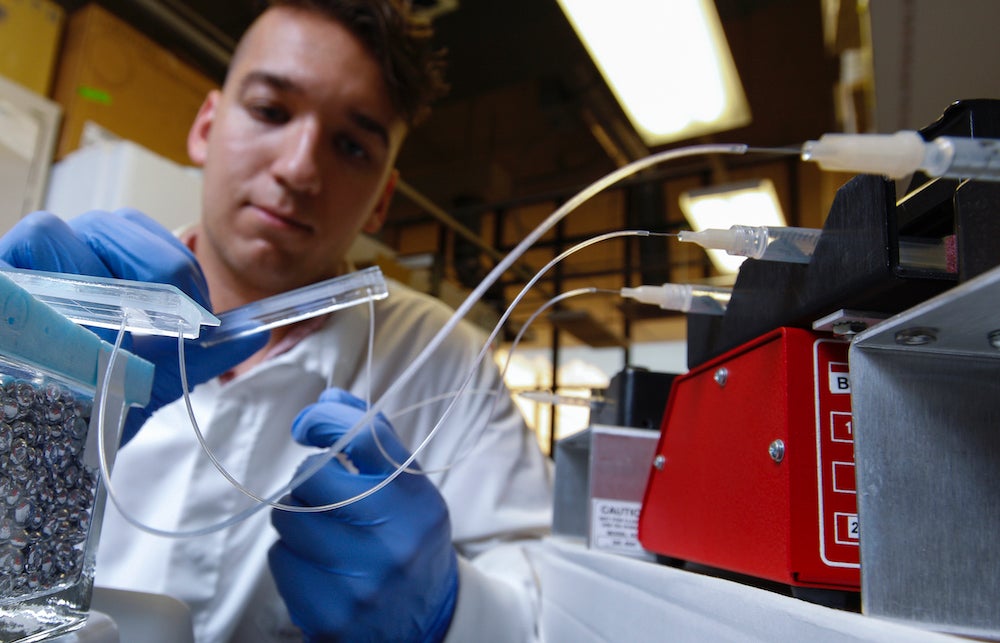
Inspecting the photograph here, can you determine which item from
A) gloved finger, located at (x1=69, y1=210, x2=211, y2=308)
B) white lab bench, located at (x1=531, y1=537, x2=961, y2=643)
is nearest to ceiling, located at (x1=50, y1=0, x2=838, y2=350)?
gloved finger, located at (x1=69, y1=210, x2=211, y2=308)

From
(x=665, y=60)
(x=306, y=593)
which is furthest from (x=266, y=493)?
(x=665, y=60)

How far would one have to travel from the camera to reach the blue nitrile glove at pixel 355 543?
24.4 inches

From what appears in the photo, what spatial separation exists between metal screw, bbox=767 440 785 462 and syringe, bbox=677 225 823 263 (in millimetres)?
103

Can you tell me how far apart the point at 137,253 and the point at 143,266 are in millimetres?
13

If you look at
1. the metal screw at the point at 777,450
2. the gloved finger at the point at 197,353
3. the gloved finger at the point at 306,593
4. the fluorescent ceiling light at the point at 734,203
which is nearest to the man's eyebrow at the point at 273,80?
the gloved finger at the point at 197,353

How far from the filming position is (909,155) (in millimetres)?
233

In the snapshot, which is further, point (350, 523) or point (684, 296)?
point (350, 523)

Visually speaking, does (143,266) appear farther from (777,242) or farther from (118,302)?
(777,242)

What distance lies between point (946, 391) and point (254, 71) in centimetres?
112

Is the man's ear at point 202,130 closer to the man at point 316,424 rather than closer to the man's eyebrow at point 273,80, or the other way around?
the man at point 316,424

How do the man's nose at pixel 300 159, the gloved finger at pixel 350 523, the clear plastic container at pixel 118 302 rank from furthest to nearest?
the man's nose at pixel 300 159
the gloved finger at pixel 350 523
the clear plastic container at pixel 118 302

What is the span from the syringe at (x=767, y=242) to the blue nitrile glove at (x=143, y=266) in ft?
1.26

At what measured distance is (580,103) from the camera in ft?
9.75

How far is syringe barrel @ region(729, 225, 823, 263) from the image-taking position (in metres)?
0.35
